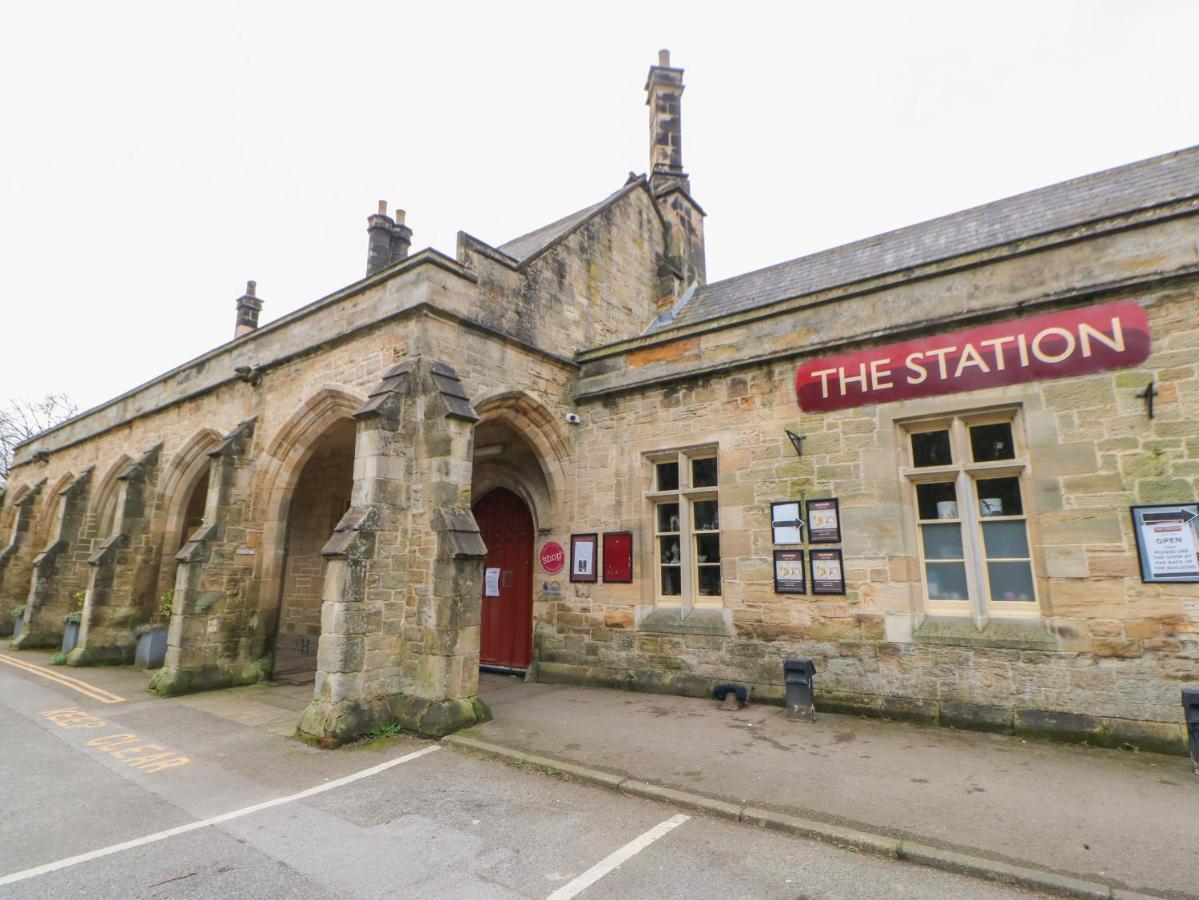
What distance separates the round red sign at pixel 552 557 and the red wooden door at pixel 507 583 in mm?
885

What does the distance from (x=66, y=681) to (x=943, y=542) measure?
41.9ft

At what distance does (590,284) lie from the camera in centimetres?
1020

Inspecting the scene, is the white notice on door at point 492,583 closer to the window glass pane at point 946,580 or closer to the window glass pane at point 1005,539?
the window glass pane at point 946,580

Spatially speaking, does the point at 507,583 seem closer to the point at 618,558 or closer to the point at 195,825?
the point at 618,558

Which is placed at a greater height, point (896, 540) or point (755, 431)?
point (755, 431)

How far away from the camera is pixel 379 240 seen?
12.4 meters

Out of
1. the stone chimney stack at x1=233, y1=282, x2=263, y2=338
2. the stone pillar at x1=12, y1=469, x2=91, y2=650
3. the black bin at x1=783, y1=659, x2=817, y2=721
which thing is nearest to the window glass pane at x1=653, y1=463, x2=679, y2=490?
the black bin at x1=783, y1=659, x2=817, y2=721

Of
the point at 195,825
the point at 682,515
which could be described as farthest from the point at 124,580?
the point at 682,515

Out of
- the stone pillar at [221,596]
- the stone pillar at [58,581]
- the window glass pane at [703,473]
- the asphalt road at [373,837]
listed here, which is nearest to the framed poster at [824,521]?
the window glass pane at [703,473]

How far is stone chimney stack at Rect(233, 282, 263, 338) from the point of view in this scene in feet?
58.2

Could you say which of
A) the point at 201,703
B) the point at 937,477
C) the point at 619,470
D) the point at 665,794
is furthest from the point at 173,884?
the point at 937,477

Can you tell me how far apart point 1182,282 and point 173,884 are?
29.3 ft

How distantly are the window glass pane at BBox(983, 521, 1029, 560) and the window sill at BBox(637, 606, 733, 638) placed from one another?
9.44 feet

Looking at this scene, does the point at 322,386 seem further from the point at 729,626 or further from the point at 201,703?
the point at 729,626
